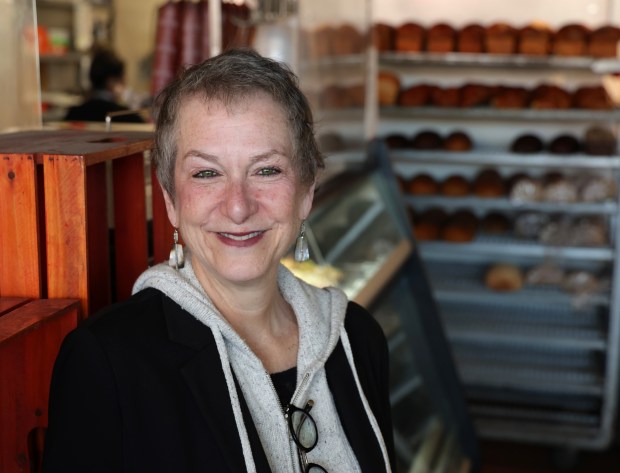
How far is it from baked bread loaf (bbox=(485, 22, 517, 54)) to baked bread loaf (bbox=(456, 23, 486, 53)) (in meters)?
0.05

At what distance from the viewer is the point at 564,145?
4.53 metres

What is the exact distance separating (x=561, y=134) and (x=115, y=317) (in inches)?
154

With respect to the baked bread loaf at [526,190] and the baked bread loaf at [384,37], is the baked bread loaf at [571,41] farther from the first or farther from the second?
the baked bread loaf at [384,37]

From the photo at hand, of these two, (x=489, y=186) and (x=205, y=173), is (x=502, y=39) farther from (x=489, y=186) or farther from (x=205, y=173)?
(x=205, y=173)

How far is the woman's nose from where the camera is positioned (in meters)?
1.31

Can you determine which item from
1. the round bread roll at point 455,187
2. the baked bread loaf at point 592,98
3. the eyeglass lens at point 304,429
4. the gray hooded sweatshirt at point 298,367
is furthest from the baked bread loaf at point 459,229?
the eyeglass lens at point 304,429

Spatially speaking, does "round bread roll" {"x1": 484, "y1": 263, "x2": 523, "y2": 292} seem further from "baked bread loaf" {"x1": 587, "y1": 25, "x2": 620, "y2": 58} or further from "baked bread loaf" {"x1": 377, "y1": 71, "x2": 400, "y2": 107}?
"baked bread loaf" {"x1": 587, "y1": 25, "x2": 620, "y2": 58}

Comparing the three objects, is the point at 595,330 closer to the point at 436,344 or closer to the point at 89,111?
the point at 436,344

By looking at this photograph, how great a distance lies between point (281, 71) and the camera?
1.40m

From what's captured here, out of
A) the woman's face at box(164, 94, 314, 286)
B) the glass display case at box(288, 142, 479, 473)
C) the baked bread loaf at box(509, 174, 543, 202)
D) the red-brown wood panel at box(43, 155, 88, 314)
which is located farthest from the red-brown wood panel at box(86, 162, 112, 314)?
the baked bread loaf at box(509, 174, 543, 202)

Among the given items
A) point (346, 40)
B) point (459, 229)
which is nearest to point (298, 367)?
point (346, 40)

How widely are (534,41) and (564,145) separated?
0.57 metres

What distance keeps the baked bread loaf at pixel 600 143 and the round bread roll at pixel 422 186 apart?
0.84m

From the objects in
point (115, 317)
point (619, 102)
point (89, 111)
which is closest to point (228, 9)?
point (89, 111)
